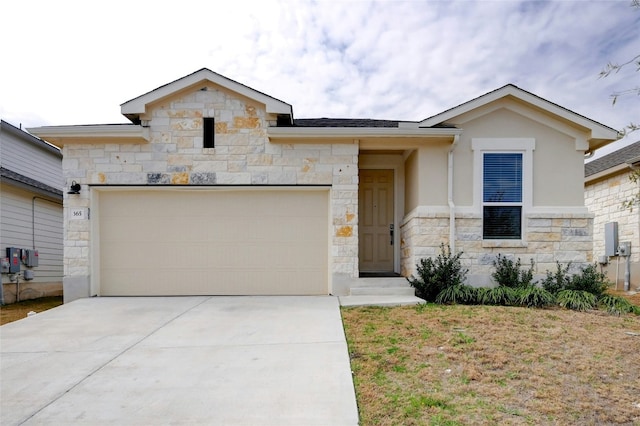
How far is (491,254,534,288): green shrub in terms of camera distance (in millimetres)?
8500

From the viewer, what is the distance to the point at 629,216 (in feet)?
39.5

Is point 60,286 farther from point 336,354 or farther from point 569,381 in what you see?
point 569,381

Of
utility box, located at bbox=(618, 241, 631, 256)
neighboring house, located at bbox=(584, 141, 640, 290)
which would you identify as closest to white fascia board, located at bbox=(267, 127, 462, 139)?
neighboring house, located at bbox=(584, 141, 640, 290)

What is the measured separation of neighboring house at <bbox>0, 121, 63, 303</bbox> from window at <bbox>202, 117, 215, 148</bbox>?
5.57 m

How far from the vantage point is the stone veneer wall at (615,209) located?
1177 centimetres

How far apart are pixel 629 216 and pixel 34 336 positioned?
14.1 metres

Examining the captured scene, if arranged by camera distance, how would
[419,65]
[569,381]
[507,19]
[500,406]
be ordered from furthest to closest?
1. [419,65]
2. [507,19]
3. [569,381]
4. [500,406]

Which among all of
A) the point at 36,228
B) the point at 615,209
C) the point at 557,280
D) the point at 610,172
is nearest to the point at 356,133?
the point at 557,280

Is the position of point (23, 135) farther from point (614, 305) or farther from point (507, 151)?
point (614, 305)

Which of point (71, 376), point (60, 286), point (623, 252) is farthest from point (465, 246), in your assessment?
point (60, 286)

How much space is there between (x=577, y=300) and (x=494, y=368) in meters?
4.26

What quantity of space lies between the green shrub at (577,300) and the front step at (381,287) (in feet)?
8.67

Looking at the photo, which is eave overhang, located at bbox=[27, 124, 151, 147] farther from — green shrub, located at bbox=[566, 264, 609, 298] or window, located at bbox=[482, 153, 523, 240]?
green shrub, located at bbox=[566, 264, 609, 298]

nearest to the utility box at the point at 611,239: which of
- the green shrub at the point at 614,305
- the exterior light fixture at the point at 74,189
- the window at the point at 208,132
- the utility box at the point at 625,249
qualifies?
the utility box at the point at 625,249
